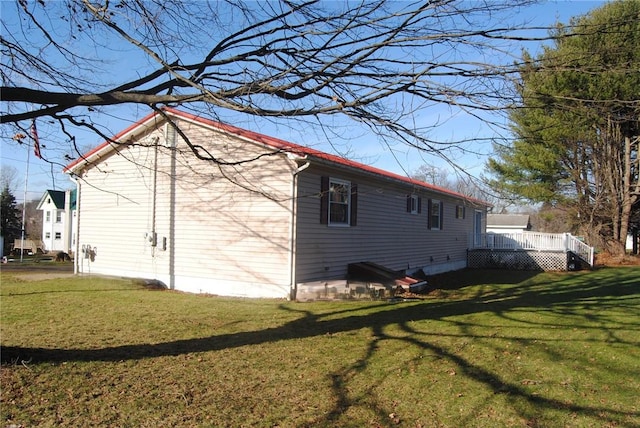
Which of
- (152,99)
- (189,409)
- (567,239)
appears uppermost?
(152,99)

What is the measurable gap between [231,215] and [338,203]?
2.76 m

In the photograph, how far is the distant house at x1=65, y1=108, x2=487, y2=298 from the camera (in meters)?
11.0

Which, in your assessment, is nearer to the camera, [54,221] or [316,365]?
[316,365]

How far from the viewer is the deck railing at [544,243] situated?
2178 centimetres

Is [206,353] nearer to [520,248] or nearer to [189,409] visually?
[189,409]

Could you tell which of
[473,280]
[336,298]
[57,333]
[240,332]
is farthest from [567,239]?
[57,333]

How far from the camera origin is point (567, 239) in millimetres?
21781

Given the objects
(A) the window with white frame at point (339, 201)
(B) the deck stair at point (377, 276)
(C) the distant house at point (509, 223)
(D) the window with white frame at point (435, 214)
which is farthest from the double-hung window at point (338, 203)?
(C) the distant house at point (509, 223)

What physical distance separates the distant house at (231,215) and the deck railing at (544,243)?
29.0ft

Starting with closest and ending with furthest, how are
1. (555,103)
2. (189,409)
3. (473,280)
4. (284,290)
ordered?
(189,409)
(555,103)
(284,290)
(473,280)

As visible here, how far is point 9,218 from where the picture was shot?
43656 millimetres

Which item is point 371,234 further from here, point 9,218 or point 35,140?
point 9,218

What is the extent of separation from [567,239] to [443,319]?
16.4 meters

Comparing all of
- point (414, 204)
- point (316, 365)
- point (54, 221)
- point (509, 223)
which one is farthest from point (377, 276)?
point (509, 223)
